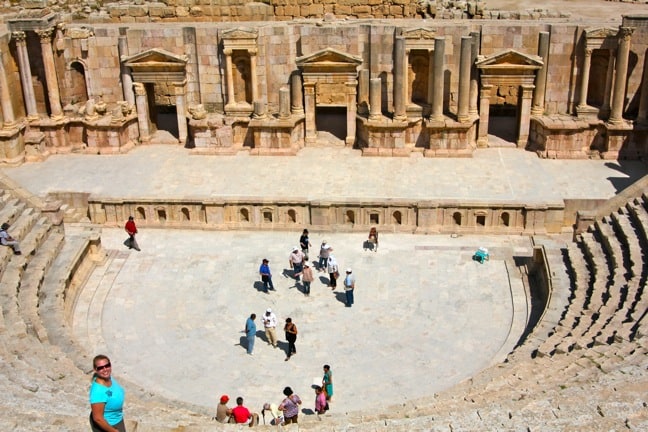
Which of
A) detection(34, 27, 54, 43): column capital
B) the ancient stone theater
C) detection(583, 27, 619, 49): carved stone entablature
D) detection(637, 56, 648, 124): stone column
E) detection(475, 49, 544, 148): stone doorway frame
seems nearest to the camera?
the ancient stone theater

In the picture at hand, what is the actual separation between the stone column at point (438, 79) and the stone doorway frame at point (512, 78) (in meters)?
1.36

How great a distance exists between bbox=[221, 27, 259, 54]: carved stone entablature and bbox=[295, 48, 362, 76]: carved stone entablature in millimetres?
1719

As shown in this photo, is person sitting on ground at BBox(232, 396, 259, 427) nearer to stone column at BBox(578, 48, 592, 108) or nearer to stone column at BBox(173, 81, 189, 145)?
stone column at BBox(173, 81, 189, 145)

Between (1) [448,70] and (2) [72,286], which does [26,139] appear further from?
(1) [448,70]

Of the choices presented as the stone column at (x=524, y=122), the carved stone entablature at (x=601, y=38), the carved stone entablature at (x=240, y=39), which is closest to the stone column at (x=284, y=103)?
the carved stone entablature at (x=240, y=39)

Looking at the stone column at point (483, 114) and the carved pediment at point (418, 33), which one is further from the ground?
the carved pediment at point (418, 33)

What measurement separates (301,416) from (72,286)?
8286 mm

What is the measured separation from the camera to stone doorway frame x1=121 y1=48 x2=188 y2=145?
31672 mm

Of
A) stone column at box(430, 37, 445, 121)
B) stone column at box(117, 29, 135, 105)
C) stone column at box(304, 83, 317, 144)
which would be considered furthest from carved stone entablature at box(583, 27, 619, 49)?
stone column at box(117, 29, 135, 105)

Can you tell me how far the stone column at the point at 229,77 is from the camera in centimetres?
3175

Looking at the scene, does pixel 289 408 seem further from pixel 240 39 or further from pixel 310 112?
pixel 240 39

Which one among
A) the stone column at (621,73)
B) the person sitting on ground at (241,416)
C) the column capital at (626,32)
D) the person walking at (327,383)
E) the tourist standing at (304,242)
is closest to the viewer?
the person sitting on ground at (241,416)

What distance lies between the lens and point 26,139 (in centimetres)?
3134

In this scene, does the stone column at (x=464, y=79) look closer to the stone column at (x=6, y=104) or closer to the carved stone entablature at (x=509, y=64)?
the carved stone entablature at (x=509, y=64)
